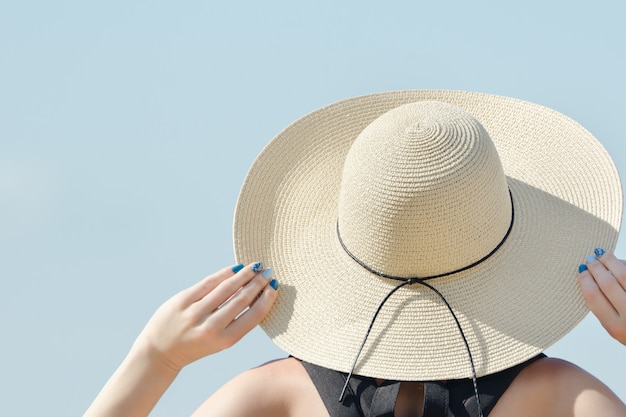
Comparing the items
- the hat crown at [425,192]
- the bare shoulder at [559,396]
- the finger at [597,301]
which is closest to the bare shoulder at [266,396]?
the hat crown at [425,192]

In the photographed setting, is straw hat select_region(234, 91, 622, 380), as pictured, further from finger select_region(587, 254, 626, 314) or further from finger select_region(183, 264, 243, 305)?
finger select_region(183, 264, 243, 305)

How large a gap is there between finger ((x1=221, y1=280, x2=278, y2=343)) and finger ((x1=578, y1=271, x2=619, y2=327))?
90 centimetres

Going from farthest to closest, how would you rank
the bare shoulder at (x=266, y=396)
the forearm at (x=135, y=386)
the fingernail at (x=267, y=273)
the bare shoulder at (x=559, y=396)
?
the fingernail at (x=267, y=273)
the forearm at (x=135, y=386)
the bare shoulder at (x=266, y=396)
the bare shoulder at (x=559, y=396)

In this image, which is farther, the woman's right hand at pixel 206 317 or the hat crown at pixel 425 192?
the woman's right hand at pixel 206 317

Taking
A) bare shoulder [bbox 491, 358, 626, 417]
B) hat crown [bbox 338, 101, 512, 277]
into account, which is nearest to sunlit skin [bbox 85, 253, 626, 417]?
bare shoulder [bbox 491, 358, 626, 417]

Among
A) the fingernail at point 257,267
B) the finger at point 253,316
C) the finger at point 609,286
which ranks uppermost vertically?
the fingernail at point 257,267

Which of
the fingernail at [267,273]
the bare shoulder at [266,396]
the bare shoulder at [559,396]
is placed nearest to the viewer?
the bare shoulder at [559,396]

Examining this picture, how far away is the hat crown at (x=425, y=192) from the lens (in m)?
2.89

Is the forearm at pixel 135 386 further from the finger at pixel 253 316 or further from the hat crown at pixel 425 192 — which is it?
the hat crown at pixel 425 192

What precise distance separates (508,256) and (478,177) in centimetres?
29

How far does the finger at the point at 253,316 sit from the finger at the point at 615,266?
0.96 m

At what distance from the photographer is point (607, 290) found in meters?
2.87

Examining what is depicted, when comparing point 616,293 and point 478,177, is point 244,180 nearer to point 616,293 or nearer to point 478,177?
point 478,177

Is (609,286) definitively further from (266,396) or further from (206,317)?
(206,317)
